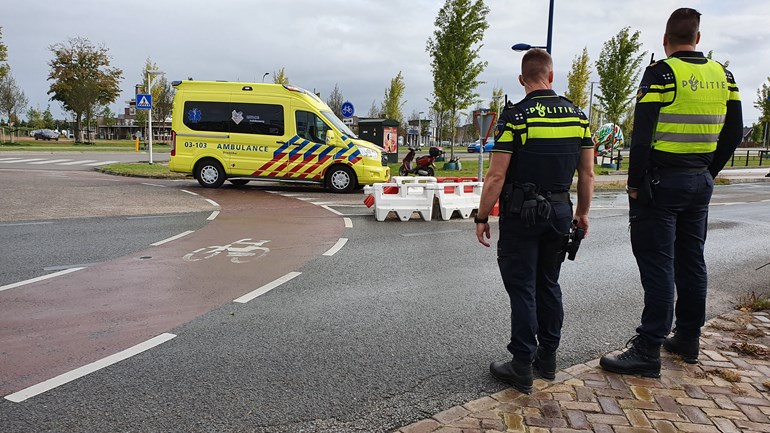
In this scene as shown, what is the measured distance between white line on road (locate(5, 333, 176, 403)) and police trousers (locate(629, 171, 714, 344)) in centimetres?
338

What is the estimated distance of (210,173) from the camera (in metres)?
15.5

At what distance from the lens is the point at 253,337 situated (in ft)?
13.6

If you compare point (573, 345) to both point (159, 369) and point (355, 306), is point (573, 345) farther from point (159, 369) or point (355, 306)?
point (159, 369)

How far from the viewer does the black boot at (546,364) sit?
11.2 feet

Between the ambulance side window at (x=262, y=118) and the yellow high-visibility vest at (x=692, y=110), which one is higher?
the ambulance side window at (x=262, y=118)

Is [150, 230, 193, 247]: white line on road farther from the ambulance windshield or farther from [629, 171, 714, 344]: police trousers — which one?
the ambulance windshield

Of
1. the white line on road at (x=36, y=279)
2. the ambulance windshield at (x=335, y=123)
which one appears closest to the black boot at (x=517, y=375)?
the white line on road at (x=36, y=279)

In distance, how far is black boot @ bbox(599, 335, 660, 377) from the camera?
11.3ft

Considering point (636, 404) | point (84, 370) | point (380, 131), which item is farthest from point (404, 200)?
point (380, 131)

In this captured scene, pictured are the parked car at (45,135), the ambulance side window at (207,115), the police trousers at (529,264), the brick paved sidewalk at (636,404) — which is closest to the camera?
the brick paved sidewalk at (636,404)

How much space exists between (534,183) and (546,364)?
1.13m

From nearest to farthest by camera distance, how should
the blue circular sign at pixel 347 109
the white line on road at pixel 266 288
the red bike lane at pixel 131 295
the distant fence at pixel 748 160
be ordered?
the red bike lane at pixel 131 295 → the white line on road at pixel 266 288 → the blue circular sign at pixel 347 109 → the distant fence at pixel 748 160

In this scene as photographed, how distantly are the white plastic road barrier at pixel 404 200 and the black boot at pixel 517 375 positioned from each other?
23.7 feet

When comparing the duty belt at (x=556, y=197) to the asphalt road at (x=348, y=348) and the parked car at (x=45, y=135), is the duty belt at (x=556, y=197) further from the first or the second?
the parked car at (x=45, y=135)
